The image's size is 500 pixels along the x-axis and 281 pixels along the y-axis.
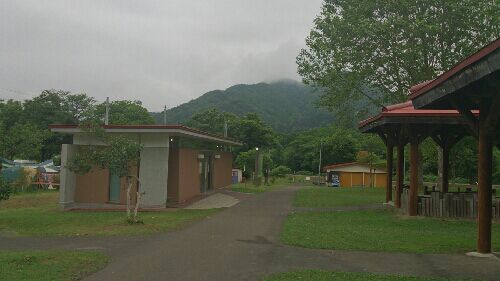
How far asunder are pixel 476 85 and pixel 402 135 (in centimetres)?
931

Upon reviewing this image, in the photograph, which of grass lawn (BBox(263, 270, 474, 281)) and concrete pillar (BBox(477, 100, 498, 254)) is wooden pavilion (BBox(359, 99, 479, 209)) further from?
grass lawn (BBox(263, 270, 474, 281))

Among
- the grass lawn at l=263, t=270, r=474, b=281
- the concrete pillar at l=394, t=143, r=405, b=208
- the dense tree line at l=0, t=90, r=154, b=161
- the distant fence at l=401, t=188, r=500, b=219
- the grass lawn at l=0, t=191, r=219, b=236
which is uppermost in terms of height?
the dense tree line at l=0, t=90, r=154, b=161

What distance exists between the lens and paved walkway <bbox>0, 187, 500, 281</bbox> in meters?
7.93

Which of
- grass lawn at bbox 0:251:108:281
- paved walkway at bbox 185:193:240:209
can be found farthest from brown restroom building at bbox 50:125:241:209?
grass lawn at bbox 0:251:108:281

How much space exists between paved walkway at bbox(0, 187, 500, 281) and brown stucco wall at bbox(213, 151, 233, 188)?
1953 centimetres

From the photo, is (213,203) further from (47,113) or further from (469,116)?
(47,113)

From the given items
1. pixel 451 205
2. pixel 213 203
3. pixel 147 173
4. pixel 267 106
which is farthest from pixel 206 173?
pixel 267 106

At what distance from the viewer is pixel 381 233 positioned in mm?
12477

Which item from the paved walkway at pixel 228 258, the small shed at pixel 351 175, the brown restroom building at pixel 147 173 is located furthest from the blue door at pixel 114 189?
the small shed at pixel 351 175

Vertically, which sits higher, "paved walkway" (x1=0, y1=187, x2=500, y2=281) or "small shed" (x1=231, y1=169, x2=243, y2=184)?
"small shed" (x1=231, y1=169, x2=243, y2=184)

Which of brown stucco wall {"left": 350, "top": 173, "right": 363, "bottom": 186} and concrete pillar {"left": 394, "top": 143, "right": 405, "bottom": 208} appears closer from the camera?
concrete pillar {"left": 394, "top": 143, "right": 405, "bottom": 208}

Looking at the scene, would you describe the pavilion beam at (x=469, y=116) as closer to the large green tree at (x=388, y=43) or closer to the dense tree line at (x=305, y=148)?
the large green tree at (x=388, y=43)

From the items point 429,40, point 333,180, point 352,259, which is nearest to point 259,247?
point 352,259

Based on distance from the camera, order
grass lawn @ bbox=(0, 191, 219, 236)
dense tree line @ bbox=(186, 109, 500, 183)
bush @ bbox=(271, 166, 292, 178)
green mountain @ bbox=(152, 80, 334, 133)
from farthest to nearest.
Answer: green mountain @ bbox=(152, 80, 334, 133)
bush @ bbox=(271, 166, 292, 178)
dense tree line @ bbox=(186, 109, 500, 183)
grass lawn @ bbox=(0, 191, 219, 236)
